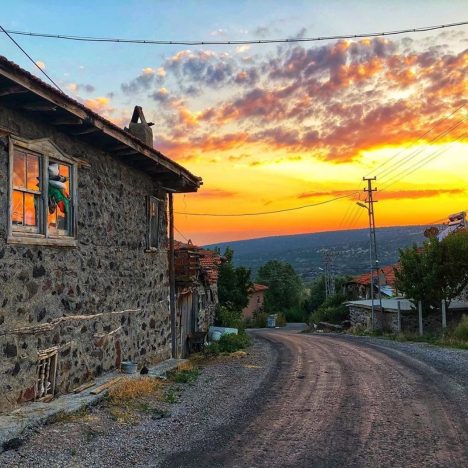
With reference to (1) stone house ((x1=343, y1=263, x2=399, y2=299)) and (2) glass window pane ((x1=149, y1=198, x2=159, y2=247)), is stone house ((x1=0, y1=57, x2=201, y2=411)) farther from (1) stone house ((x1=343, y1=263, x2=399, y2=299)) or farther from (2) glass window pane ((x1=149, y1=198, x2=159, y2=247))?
(1) stone house ((x1=343, y1=263, x2=399, y2=299))

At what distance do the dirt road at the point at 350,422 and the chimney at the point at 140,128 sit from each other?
22.1 feet

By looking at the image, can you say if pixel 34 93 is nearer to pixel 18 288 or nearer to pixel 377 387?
pixel 18 288

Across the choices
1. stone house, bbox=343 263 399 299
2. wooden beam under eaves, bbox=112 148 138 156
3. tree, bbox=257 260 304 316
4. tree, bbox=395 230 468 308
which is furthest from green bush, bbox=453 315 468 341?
tree, bbox=257 260 304 316

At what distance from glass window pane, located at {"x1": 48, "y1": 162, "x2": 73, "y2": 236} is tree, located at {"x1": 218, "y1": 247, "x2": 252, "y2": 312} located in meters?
29.8

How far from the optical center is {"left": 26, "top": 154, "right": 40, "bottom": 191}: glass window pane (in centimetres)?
759

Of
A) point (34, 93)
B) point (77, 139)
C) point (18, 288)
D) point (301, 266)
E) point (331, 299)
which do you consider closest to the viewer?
point (34, 93)

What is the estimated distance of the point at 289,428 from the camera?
7.07m

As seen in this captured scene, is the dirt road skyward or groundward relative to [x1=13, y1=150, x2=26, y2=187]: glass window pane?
groundward

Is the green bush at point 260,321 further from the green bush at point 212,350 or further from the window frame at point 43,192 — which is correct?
the window frame at point 43,192

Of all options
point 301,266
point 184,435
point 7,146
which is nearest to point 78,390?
point 184,435

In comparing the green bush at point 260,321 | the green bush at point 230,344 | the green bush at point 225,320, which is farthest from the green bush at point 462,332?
the green bush at point 260,321

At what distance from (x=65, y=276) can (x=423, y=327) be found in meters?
20.6

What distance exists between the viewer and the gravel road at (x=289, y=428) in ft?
19.0

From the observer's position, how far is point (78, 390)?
328 inches
